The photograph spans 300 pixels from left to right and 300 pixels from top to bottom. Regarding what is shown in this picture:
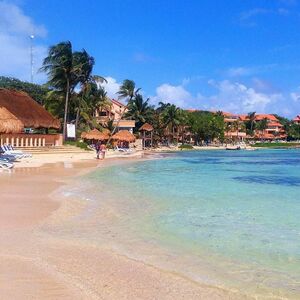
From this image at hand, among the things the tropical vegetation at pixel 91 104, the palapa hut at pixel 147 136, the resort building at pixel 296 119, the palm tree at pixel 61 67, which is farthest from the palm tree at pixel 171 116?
the resort building at pixel 296 119

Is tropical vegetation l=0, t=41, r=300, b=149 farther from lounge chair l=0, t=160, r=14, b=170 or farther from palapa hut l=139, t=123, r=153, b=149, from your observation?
lounge chair l=0, t=160, r=14, b=170

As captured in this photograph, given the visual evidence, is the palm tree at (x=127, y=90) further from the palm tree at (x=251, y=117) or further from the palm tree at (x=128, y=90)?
the palm tree at (x=251, y=117)

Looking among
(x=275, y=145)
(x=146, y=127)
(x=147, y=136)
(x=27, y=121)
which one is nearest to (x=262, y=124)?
(x=275, y=145)

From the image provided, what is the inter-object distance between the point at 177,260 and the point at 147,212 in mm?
3487

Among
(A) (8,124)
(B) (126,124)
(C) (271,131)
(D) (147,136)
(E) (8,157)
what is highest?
(C) (271,131)

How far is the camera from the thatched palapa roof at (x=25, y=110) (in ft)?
99.2

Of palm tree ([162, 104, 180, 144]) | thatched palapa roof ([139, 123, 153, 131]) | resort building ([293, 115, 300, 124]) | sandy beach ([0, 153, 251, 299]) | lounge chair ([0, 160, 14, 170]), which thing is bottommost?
sandy beach ([0, 153, 251, 299])

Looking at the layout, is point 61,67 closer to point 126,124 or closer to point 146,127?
point 126,124

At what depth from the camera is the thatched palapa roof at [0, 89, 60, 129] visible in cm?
3025

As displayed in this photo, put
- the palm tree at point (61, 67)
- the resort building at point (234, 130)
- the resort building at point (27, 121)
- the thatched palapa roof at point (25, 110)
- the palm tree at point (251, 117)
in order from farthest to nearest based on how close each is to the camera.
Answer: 1. the palm tree at point (251, 117)
2. the resort building at point (234, 130)
3. the palm tree at point (61, 67)
4. the thatched palapa roof at point (25, 110)
5. the resort building at point (27, 121)

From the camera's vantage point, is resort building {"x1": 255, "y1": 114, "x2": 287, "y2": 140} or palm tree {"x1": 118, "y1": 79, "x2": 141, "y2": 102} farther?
resort building {"x1": 255, "y1": 114, "x2": 287, "y2": 140}

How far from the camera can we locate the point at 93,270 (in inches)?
179

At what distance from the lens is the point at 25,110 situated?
3166 cm

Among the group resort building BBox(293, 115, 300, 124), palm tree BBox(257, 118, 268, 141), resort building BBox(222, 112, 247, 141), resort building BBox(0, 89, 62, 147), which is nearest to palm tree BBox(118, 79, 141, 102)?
resort building BBox(0, 89, 62, 147)
